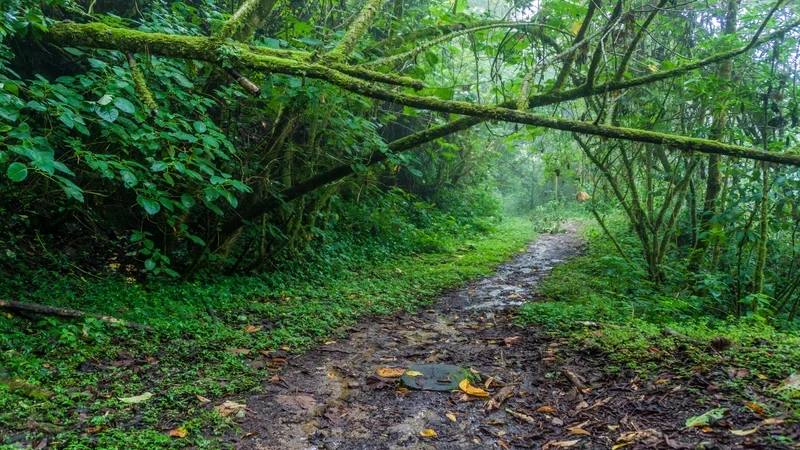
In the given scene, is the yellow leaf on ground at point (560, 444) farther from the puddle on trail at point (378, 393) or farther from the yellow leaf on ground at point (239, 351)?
the yellow leaf on ground at point (239, 351)

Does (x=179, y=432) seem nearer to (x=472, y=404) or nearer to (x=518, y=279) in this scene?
(x=472, y=404)

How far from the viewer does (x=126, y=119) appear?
4.45 meters

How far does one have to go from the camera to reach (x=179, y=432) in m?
3.12

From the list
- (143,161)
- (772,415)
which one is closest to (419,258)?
(143,161)

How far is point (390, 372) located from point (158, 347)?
201 cm

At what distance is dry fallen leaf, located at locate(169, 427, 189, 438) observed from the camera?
10.2 ft

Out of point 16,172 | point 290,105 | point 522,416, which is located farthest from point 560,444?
point 290,105

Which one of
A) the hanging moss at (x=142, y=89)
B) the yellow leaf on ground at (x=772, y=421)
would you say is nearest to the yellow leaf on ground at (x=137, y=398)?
the hanging moss at (x=142, y=89)

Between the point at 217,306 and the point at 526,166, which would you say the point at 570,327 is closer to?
the point at 217,306

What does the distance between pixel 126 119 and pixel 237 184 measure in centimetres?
110

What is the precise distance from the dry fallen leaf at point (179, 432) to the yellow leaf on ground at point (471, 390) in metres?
2.11

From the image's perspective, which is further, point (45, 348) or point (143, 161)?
point (143, 161)

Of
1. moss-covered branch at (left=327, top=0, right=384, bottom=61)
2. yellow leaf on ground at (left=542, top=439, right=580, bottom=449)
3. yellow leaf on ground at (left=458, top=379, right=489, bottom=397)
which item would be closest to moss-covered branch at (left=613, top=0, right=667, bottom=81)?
moss-covered branch at (left=327, top=0, right=384, bottom=61)

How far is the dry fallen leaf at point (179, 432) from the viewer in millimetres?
3095
